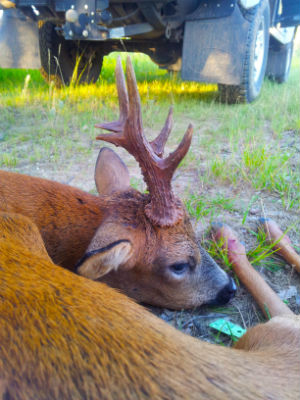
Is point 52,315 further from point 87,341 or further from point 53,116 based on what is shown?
point 53,116

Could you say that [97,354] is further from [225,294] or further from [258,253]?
[258,253]

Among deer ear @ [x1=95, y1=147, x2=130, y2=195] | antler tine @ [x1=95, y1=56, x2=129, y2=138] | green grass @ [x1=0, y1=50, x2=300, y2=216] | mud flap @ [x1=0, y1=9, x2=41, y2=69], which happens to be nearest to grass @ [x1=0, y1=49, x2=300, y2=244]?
green grass @ [x1=0, y1=50, x2=300, y2=216]

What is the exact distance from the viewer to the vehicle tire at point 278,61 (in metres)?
8.60

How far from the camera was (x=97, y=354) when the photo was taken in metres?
0.98

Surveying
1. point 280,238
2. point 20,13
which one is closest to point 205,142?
point 280,238

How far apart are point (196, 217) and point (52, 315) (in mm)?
2122

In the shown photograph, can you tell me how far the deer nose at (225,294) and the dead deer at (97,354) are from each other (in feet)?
3.11

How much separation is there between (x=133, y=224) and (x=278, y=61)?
8.13m

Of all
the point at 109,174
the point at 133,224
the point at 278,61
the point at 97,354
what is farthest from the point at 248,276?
the point at 278,61

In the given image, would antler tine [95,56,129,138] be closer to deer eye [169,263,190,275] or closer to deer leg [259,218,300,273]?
deer eye [169,263,190,275]

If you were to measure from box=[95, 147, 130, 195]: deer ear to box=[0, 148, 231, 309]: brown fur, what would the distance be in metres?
0.29

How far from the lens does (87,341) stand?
3.29 ft

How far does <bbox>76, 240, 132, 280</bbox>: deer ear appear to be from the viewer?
5.88 feet

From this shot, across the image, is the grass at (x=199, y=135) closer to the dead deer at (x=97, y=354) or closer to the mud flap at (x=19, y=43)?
the mud flap at (x=19, y=43)
